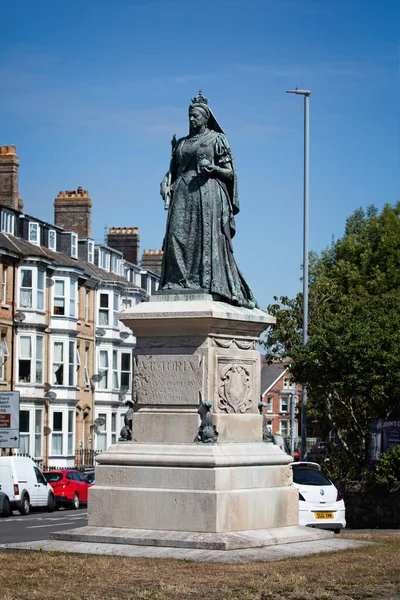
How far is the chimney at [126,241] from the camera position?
7719 cm

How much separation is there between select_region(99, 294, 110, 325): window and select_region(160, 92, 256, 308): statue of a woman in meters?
49.7

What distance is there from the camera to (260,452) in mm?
16844

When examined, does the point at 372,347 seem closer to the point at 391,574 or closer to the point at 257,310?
the point at 257,310

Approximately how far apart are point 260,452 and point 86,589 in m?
4.62

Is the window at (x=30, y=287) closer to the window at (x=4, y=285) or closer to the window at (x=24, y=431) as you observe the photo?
the window at (x=4, y=285)

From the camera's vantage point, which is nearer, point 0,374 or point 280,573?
point 280,573

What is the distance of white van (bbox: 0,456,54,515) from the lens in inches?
1547

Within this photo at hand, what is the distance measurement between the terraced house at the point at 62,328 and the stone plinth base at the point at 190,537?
3926cm

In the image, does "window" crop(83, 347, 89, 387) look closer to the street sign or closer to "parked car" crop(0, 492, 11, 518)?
the street sign

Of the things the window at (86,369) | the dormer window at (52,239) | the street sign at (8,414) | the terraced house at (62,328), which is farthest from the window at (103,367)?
the street sign at (8,414)

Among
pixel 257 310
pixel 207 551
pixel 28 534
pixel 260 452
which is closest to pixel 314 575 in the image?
pixel 207 551

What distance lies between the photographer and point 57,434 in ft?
197

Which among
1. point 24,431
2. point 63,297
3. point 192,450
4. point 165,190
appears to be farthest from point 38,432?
point 192,450

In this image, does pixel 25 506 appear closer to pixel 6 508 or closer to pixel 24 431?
pixel 6 508
